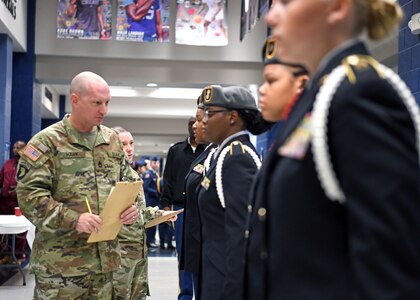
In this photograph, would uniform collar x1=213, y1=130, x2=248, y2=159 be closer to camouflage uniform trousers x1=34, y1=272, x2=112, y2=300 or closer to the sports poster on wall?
camouflage uniform trousers x1=34, y1=272, x2=112, y2=300

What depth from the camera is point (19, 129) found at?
10328 mm

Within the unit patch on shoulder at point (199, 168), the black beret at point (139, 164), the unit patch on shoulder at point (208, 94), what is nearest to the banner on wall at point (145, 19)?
the black beret at point (139, 164)

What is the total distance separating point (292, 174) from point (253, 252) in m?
0.50

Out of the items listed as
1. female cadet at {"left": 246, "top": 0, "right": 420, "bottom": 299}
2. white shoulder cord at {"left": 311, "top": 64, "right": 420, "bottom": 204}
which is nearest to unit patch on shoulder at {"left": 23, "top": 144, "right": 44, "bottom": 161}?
female cadet at {"left": 246, "top": 0, "right": 420, "bottom": 299}

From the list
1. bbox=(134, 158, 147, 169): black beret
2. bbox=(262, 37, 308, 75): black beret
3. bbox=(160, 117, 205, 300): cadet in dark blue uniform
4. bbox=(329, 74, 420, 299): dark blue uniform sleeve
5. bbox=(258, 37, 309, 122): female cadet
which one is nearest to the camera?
bbox=(329, 74, 420, 299): dark blue uniform sleeve

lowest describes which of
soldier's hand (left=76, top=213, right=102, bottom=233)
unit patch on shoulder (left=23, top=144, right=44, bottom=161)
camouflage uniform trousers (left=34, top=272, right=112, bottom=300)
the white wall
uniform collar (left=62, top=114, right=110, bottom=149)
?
camouflage uniform trousers (left=34, top=272, right=112, bottom=300)

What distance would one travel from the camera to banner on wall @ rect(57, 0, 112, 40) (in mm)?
9867

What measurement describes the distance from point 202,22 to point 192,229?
6.51 metres

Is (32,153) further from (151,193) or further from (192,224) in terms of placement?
(151,193)

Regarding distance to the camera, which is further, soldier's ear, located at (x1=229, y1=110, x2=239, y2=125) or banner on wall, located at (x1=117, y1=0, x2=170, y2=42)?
banner on wall, located at (x1=117, y1=0, x2=170, y2=42)

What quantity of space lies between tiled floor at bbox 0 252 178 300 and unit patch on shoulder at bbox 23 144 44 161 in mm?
3615

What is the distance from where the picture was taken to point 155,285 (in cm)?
706

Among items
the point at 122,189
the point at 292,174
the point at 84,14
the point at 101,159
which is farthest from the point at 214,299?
the point at 84,14

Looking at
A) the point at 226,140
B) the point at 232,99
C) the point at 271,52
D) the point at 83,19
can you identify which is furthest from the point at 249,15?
the point at 271,52
